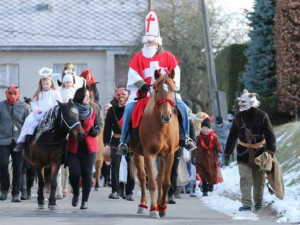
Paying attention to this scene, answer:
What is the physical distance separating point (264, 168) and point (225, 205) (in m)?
2.04

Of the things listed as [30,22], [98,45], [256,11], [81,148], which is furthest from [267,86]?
[30,22]

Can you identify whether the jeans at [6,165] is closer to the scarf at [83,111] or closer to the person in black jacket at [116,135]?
the person in black jacket at [116,135]

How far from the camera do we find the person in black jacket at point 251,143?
645 inches

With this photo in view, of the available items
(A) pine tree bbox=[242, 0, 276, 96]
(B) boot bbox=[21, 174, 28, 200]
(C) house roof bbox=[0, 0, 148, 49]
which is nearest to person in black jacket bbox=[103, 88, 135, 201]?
(B) boot bbox=[21, 174, 28, 200]

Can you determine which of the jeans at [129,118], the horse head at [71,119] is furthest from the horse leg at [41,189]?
the jeans at [129,118]

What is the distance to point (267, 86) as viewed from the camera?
29.6 meters

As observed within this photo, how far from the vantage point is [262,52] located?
29641 mm

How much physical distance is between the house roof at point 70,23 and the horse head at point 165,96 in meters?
33.6

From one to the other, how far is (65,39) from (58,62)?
1275 millimetres

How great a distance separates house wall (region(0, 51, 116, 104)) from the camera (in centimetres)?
4912

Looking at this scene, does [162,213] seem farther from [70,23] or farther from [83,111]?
[70,23]

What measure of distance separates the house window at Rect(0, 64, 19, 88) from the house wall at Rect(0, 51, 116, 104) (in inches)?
11.7

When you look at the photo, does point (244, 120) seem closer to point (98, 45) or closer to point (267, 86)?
point (267, 86)

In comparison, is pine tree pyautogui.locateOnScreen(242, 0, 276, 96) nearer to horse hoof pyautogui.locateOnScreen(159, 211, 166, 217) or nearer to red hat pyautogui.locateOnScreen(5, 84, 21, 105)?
red hat pyautogui.locateOnScreen(5, 84, 21, 105)
